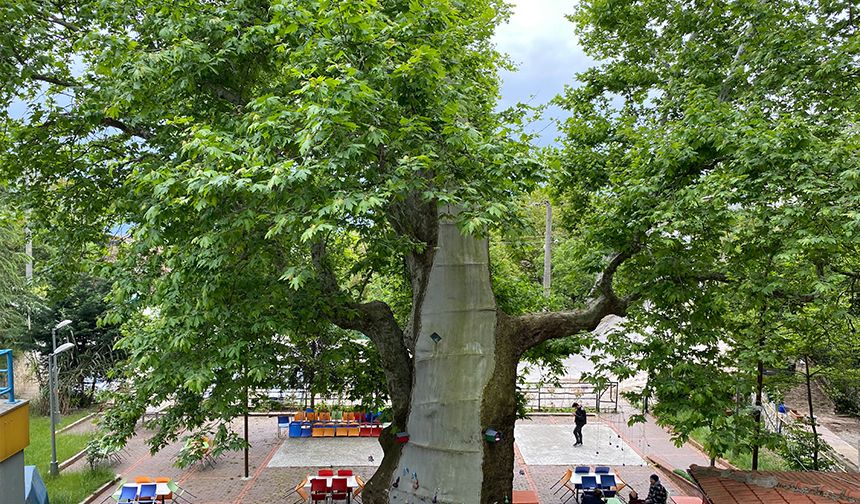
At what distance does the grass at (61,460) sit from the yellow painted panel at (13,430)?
17.7ft

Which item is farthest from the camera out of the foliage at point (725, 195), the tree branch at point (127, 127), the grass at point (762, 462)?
the grass at point (762, 462)

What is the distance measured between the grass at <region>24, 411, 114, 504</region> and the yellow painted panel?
5.40 meters

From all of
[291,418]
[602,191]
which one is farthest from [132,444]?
[602,191]

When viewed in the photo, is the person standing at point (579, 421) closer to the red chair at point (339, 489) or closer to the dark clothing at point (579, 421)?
the dark clothing at point (579, 421)

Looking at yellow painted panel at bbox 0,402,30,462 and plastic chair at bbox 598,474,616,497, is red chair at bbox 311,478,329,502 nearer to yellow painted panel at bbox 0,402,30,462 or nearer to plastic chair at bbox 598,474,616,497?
yellow painted panel at bbox 0,402,30,462

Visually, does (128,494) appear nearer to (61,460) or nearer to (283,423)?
(61,460)

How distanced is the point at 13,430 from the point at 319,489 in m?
6.04

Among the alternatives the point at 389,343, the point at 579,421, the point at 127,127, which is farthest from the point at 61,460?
the point at 579,421

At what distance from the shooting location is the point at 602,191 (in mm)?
9422

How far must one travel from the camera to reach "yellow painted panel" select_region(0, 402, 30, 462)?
8.41 meters

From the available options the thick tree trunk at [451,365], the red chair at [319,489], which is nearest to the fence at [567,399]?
the red chair at [319,489]

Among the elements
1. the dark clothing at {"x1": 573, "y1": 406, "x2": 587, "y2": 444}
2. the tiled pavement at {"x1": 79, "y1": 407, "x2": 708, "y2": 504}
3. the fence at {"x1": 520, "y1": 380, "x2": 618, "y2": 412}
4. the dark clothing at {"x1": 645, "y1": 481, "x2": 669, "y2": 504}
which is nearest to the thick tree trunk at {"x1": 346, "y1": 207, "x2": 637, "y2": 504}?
the dark clothing at {"x1": 645, "y1": 481, "x2": 669, "y2": 504}

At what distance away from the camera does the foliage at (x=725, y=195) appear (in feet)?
24.3

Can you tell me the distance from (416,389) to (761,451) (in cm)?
1338
